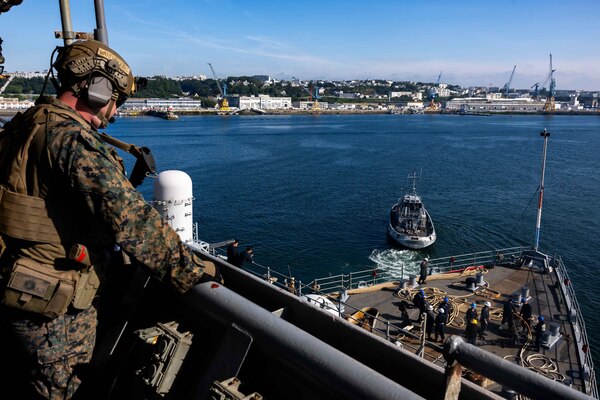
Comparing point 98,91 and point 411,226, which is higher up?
point 98,91

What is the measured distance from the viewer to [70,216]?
2693 millimetres

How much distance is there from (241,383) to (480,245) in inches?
1454

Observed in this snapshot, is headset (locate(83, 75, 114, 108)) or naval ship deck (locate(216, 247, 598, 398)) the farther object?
naval ship deck (locate(216, 247, 598, 398))

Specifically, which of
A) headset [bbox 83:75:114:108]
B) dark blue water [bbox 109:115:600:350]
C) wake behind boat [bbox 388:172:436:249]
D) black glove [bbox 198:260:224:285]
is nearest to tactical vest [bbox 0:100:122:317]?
headset [bbox 83:75:114:108]

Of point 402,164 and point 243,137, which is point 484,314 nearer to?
point 402,164

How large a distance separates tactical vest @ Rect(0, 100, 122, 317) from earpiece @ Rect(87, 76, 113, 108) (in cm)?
17

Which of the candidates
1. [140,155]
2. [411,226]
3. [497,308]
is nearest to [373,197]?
[411,226]

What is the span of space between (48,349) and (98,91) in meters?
1.68

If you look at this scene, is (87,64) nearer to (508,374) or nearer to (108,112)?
(108,112)

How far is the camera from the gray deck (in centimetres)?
1364

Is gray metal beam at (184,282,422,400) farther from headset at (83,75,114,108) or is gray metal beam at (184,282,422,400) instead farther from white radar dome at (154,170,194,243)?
white radar dome at (154,170,194,243)

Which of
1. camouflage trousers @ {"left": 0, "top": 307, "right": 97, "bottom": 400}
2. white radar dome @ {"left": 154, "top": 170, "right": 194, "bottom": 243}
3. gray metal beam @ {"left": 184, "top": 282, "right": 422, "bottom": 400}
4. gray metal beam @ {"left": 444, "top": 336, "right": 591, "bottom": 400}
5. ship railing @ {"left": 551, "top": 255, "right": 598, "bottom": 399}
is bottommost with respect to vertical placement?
ship railing @ {"left": 551, "top": 255, "right": 598, "bottom": 399}

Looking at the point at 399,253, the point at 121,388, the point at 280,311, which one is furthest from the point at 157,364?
the point at 399,253

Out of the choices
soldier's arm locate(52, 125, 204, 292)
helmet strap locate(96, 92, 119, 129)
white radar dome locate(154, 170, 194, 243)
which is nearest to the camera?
soldier's arm locate(52, 125, 204, 292)
